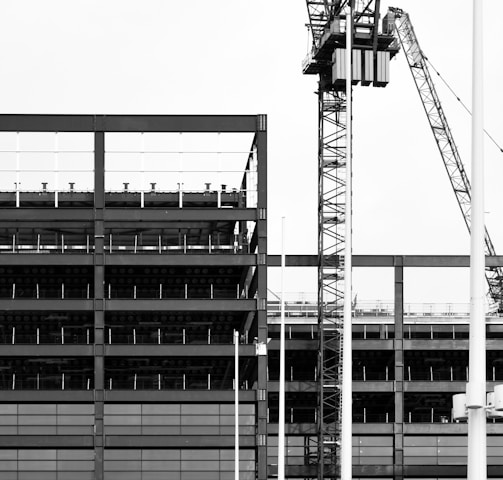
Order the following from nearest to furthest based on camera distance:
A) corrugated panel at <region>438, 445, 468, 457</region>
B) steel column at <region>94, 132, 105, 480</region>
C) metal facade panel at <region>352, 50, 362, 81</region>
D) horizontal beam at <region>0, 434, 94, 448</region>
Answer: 1. horizontal beam at <region>0, 434, 94, 448</region>
2. steel column at <region>94, 132, 105, 480</region>
3. metal facade panel at <region>352, 50, 362, 81</region>
4. corrugated panel at <region>438, 445, 468, 457</region>

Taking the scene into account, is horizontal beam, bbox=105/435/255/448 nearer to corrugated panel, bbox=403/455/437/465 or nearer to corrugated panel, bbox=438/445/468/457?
corrugated panel, bbox=403/455/437/465

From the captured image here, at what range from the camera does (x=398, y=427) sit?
12362 cm

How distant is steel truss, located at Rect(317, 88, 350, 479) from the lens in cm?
12250

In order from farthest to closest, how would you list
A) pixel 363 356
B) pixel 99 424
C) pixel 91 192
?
pixel 363 356, pixel 91 192, pixel 99 424

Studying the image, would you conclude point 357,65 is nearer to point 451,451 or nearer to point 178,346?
point 178,346

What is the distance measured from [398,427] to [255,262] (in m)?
21.9

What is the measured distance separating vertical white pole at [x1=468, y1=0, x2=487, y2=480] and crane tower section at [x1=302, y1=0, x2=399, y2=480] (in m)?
85.7

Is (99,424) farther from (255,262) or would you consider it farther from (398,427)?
(398,427)

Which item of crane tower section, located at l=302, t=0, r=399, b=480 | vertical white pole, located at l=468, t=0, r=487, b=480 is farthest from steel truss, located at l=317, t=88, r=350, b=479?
vertical white pole, located at l=468, t=0, r=487, b=480

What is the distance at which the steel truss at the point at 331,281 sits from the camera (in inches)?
4823

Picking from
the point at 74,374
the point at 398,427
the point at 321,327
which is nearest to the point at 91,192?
the point at 74,374

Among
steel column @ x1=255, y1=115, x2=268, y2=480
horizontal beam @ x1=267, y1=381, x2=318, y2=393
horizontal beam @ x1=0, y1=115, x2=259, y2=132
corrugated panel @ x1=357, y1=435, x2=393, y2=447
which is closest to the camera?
steel column @ x1=255, y1=115, x2=268, y2=480

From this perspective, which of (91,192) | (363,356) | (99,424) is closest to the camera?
(99,424)

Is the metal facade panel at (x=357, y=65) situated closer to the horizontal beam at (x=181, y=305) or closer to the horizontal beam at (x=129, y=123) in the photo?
the horizontal beam at (x=129, y=123)
